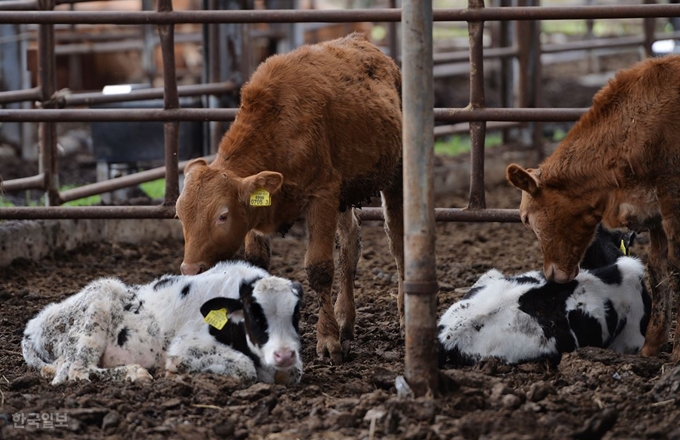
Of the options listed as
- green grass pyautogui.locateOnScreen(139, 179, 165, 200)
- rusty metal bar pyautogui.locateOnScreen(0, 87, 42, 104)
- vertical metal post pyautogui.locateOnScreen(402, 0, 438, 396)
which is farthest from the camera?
green grass pyautogui.locateOnScreen(139, 179, 165, 200)

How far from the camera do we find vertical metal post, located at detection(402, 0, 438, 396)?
4.30m

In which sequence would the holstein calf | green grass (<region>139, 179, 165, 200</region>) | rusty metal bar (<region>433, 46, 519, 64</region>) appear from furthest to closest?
rusty metal bar (<region>433, 46, 519, 64</region>)
green grass (<region>139, 179, 165, 200</region>)
the holstein calf

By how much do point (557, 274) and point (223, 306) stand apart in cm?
199

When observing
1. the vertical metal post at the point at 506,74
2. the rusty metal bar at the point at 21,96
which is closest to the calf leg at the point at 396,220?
the rusty metal bar at the point at 21,96

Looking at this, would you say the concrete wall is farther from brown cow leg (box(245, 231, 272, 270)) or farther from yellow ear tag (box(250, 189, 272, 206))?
yellow ear tag (box(250, 189, 272, 206))

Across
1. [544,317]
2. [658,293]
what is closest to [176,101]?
[544,317]

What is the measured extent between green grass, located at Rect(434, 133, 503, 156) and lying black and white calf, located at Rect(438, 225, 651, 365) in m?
8.33

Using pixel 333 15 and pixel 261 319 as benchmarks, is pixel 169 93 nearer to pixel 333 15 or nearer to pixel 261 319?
pixel 333 15

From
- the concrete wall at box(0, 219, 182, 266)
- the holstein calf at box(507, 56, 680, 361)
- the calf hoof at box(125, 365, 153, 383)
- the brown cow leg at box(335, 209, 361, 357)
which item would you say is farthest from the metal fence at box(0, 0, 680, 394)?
the calf hoof at box(125, 365, 153, 383)

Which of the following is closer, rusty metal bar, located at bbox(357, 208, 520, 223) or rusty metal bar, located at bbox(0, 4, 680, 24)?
rusty metal bar, located at bbox(0, 4, 680, 24)

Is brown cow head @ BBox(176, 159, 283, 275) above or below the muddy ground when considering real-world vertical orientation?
above

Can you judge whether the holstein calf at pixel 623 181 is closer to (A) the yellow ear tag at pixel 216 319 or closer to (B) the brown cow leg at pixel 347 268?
→ (B) the brown cow leg at pixel 347 268

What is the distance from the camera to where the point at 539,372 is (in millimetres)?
5262

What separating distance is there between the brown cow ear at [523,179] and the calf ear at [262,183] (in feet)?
4.35
